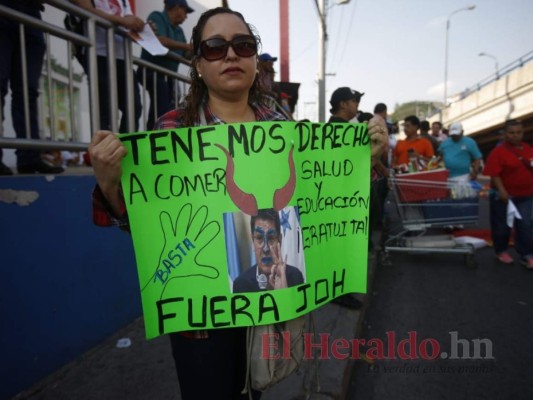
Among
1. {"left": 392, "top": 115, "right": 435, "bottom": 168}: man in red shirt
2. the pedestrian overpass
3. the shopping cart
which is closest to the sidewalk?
the shopping cart

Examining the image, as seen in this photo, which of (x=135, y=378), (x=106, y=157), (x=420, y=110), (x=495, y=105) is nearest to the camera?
(x=106, y=157)

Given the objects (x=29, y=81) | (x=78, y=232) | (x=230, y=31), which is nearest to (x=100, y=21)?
(x=29, y=81)

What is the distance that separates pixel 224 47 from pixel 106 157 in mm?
551

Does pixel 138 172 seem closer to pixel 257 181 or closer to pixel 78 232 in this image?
pixel 257 181

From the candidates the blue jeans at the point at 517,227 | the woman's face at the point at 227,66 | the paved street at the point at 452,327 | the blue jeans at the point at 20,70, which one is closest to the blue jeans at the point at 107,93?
the blue jeans at the point at 20,70

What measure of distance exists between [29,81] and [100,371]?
207 centimetres

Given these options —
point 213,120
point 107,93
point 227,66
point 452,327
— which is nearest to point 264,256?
point 213,120

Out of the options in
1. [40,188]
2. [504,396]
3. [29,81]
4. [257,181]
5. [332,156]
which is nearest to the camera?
[257,181]

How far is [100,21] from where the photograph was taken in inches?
121

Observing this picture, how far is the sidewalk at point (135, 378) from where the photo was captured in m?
2.40

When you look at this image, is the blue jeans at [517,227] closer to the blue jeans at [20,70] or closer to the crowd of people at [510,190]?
the crowd of people at [510,190]

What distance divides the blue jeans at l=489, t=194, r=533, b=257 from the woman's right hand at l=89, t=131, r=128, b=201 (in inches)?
223

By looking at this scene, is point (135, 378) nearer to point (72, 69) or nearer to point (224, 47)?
point (224, 47)

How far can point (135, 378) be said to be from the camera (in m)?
2.56
